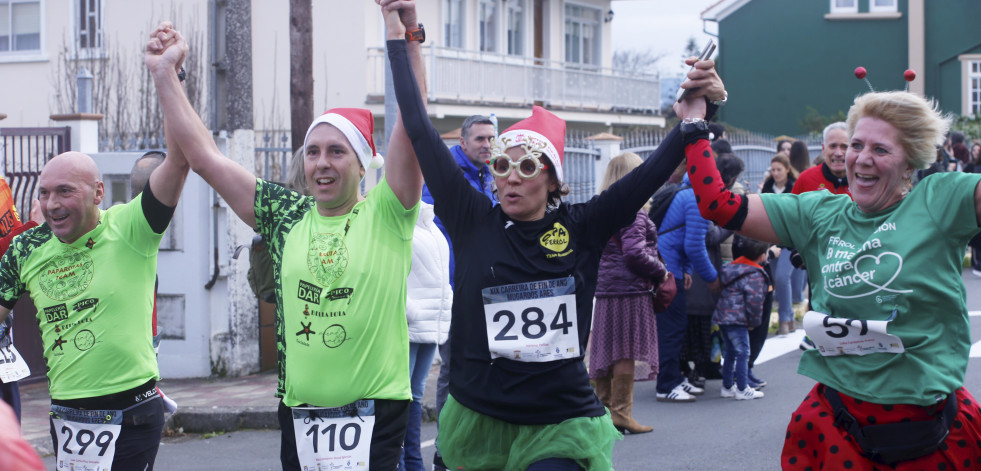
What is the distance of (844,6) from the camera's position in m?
35.2

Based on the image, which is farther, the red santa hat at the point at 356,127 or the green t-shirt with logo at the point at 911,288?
the red santa hat at the point at 356,127

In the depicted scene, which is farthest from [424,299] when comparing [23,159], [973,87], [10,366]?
[973,87]

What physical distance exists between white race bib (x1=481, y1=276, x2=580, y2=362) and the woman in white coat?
8.10 ft

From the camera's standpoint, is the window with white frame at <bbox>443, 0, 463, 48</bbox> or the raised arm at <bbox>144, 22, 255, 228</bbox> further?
the window with white frame at <bbox>443, 0, 463, 48</bbox>

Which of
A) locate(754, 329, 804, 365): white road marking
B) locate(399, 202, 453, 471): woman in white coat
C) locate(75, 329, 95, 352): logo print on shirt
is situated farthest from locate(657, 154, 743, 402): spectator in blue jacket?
locate(75, 329, 95, 352): logo print on shirt

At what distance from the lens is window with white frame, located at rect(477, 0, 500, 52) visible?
2492cm

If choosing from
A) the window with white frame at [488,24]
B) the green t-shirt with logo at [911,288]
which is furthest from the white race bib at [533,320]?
the window with white frame at [488,24]

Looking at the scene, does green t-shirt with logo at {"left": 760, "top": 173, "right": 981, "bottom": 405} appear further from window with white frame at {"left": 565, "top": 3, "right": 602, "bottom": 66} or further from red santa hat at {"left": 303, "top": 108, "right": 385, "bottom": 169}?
window with white frame at {"left": 565, "top": 3, "right": 602, "bottom": 66}

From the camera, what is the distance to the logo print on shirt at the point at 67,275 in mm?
4234

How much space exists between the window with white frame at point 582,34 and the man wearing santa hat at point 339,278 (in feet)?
79.2

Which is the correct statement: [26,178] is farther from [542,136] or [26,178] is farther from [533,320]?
[533,320]

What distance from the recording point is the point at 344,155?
384 centimetres

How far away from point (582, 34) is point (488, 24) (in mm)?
4039

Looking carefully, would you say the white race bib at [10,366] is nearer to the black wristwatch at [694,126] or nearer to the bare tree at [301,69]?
the black wristwatch at [694,126]
